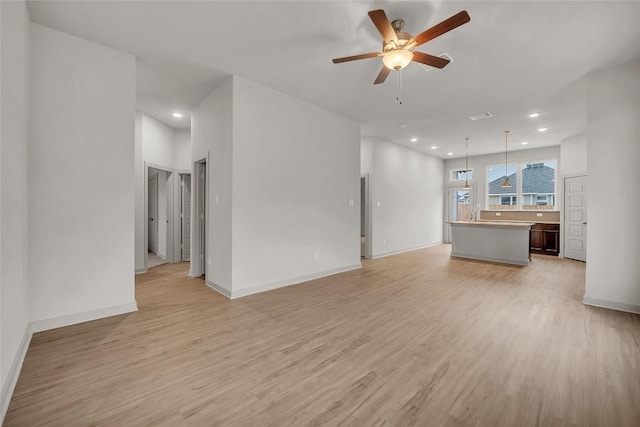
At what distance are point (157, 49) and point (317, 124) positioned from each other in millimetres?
2550

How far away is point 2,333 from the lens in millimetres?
1780

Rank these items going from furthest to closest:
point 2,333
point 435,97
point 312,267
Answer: point 312,267 < point 435,97 < point 2,333

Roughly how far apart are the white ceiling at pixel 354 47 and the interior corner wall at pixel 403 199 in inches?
94.9

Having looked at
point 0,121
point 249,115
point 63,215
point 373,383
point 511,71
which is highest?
point 511,71

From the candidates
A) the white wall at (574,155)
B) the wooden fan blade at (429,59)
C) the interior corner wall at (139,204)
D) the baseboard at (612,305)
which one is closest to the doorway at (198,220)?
the interior corner wall at (139,204)

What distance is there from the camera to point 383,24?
7.64ft

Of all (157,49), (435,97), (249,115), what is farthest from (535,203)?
(157,49)

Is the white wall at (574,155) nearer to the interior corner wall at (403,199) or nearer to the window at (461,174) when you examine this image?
the window at (461,174)

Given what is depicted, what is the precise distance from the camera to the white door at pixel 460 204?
9664mm

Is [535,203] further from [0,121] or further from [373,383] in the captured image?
[0,121]

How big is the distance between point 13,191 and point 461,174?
10.7 m

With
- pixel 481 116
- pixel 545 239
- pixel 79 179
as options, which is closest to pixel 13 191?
pixel 79 179

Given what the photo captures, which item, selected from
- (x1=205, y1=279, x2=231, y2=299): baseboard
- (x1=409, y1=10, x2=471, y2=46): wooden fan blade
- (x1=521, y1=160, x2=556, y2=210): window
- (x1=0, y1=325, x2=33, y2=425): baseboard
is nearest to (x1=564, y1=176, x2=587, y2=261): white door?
(x1=521, y1=160, x2=556, y2=210): window

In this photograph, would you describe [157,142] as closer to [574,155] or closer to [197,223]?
[197,223]
